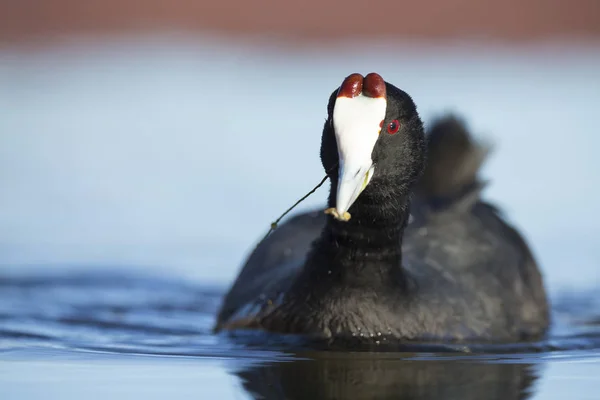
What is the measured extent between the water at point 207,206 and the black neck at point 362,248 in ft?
1.09

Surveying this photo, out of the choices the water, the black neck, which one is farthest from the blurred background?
the black neck

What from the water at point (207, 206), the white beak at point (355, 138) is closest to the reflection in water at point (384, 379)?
the water at point (207, 206)

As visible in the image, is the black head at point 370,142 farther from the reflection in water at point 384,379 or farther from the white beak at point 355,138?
the reflection in water at point 384,379

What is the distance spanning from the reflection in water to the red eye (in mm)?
879

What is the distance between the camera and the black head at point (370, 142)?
486cm

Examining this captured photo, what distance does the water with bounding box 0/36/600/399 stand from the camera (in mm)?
4832

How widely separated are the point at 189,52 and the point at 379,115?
14681 mm

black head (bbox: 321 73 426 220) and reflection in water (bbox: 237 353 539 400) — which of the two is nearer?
reflection in water (bbox: 237 353 539 400)

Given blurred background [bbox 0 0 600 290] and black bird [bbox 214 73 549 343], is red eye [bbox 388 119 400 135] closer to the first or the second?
black bird [bbox 214 73 549 343]

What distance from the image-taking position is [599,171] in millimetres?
10531

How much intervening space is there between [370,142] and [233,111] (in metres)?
8.56

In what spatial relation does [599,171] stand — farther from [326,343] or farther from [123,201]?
[326,343]

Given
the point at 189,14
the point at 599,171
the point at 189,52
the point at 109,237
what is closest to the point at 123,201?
the point at 109,237

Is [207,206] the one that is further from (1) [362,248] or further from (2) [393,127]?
(2) [393,127]
